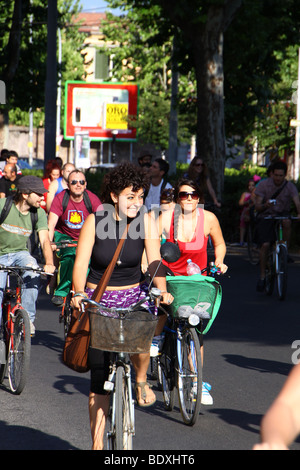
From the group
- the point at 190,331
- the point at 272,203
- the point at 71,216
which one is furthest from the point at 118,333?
the point at 272,203

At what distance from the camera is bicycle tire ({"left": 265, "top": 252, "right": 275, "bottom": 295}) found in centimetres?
1214

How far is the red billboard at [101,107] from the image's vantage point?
52.4 meters

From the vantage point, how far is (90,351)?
4.46m

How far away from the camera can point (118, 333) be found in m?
4.26

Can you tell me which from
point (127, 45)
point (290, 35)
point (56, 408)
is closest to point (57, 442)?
point (56, 408)

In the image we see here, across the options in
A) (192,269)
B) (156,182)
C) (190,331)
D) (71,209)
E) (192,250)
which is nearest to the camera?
(190,331)

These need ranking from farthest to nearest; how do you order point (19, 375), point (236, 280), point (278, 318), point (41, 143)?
point (41, 143) → point (236, 280) → point (278, 318) → point (19, 375)

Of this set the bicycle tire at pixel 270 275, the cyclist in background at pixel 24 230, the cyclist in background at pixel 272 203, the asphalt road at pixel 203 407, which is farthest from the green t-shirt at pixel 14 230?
the cyclist in background at pixel 272 203

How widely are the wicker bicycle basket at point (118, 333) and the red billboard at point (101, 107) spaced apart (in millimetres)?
47804

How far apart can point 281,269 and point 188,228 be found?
5.45m

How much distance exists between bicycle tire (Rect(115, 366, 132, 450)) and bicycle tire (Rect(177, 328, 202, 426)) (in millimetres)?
1434

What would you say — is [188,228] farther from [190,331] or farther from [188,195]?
[190,331]
